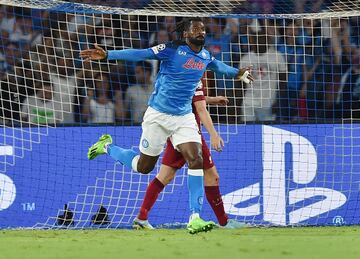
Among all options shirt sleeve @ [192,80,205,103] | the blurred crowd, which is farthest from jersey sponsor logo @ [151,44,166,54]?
the blurred crowd

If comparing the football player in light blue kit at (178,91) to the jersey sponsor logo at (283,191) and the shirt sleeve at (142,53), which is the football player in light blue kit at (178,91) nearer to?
the shirt sleeve at (142,53)

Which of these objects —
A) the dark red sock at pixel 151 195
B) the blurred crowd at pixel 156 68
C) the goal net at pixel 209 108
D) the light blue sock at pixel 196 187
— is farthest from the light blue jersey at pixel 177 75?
the blurred crowd at pixel 156 68

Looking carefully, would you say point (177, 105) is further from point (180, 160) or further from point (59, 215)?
point (59, 215)

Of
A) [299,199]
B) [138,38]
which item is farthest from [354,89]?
[138,38]

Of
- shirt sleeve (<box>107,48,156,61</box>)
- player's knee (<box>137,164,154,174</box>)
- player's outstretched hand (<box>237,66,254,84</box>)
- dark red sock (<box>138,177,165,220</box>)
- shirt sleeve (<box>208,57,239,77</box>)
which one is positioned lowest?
dark red sock (<box>138,177,165,220</box>)

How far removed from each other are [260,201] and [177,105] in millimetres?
2733

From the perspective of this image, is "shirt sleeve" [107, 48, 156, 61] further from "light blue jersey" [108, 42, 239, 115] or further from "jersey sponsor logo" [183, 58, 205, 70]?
"jersey sponsor logo" [183, 58, 205, 70]

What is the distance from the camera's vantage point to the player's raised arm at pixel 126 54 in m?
10.5

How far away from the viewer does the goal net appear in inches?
517

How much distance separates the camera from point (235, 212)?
43.5ft

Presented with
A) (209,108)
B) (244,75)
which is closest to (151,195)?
(244,75)

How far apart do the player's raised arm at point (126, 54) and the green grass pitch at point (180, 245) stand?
6.34 ft

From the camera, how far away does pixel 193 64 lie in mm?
10984

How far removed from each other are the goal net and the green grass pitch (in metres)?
1.63
